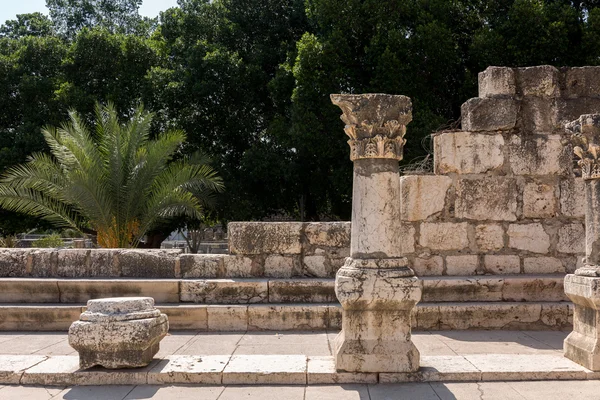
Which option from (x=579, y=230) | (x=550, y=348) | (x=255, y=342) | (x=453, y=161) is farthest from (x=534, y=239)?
(x=255, y=342)

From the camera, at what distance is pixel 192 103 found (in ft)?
54.7

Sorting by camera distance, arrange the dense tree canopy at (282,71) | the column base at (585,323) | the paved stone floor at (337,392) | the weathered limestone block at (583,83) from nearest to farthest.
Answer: the paved stone floor at (337,392), the column base at (585,323), the weathered limestone block at (583,83), the dense tree canopy at (282,71)

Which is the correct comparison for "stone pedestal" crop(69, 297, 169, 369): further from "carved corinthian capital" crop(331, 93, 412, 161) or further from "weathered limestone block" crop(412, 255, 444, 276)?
"weathered limestone block" crop(412, 255, 444, 276)

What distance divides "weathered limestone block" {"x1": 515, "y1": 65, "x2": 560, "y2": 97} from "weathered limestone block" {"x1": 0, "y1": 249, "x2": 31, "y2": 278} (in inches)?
290

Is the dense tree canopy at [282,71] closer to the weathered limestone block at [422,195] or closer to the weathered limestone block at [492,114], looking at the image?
the weathered limestone block at [492,114]

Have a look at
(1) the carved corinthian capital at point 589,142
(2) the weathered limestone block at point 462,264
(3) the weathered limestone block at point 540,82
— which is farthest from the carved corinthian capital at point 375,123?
(3) the weathered limestone block at point 540,82

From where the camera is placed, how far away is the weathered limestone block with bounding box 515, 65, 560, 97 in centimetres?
775

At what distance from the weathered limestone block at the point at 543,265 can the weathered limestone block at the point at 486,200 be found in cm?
64

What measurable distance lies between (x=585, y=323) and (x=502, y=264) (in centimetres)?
269

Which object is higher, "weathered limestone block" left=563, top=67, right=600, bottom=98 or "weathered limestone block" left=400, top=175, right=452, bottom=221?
"weathered limestone block" left=563, top=67, right=600, bottom=98

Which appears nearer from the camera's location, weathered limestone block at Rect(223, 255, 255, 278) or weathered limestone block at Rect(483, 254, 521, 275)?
weathered limestone block at Rect(223, 255, 255, 278)

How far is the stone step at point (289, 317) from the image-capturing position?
264 inches

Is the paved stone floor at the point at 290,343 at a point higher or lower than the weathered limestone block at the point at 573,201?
lower

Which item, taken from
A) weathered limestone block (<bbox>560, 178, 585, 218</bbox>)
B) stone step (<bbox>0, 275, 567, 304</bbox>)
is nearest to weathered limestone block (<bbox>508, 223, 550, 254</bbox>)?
weathered limestone block (<bbox>560, 178, 585, 218</bbox>)
